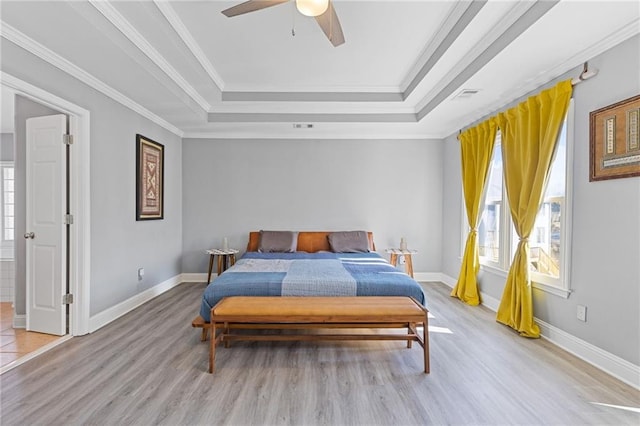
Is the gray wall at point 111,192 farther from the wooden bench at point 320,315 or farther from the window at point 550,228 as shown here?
the window at point 550,228

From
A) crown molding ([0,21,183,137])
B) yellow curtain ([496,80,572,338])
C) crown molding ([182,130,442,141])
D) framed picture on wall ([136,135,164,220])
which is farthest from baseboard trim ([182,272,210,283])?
yellow curtain ([496,80,572,338])

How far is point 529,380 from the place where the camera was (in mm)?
2166

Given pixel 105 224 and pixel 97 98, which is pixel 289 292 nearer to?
pixel 105 224

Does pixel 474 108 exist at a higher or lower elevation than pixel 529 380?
higher

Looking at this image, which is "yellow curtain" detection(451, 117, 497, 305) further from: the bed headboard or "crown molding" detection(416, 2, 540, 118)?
the bed headboard

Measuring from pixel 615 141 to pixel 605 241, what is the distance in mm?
759

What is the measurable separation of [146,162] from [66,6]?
2285mm

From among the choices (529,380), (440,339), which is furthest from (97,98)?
(529,380)

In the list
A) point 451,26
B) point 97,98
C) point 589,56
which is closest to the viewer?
point 589,56

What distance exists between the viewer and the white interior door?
2.88 metres

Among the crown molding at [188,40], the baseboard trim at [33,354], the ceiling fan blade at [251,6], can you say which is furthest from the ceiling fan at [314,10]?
the baseboard trim at [33,354]

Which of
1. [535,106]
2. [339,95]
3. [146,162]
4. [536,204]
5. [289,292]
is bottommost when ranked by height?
[289,292]

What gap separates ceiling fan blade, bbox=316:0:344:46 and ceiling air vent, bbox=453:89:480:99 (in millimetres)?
1660

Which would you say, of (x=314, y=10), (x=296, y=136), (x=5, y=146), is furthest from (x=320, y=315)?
(x=5, y=146)
